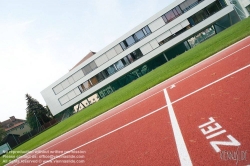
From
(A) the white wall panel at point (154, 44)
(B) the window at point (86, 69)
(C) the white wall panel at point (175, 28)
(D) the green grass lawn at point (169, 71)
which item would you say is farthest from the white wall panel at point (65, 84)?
(D) the green grass lawn at point (169, 71)

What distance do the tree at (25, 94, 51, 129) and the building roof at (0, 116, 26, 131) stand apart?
53.7 feet

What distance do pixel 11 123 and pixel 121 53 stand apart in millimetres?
65478

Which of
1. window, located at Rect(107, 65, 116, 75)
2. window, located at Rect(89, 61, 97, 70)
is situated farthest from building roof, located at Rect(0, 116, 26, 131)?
window, located at Rect(107, 65, 116, 75)

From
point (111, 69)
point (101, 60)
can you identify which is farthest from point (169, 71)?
point (101, 60)

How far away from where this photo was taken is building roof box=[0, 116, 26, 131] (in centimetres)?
7739

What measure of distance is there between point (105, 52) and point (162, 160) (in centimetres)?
3951

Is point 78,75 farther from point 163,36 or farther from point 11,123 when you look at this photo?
point 11,123

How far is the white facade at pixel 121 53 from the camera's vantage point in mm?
36188

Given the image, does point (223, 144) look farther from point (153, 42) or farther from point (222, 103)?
point (153, 42)

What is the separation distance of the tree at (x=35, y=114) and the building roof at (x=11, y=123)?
1637cm

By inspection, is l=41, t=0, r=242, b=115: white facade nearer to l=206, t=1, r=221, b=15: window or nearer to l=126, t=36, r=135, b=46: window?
l=126, t=36, r=135, b=46: window

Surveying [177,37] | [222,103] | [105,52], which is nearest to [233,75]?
[222,103]

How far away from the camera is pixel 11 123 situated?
262 feet

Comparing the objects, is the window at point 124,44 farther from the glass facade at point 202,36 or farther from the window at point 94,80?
the glass facade at point 202,36
